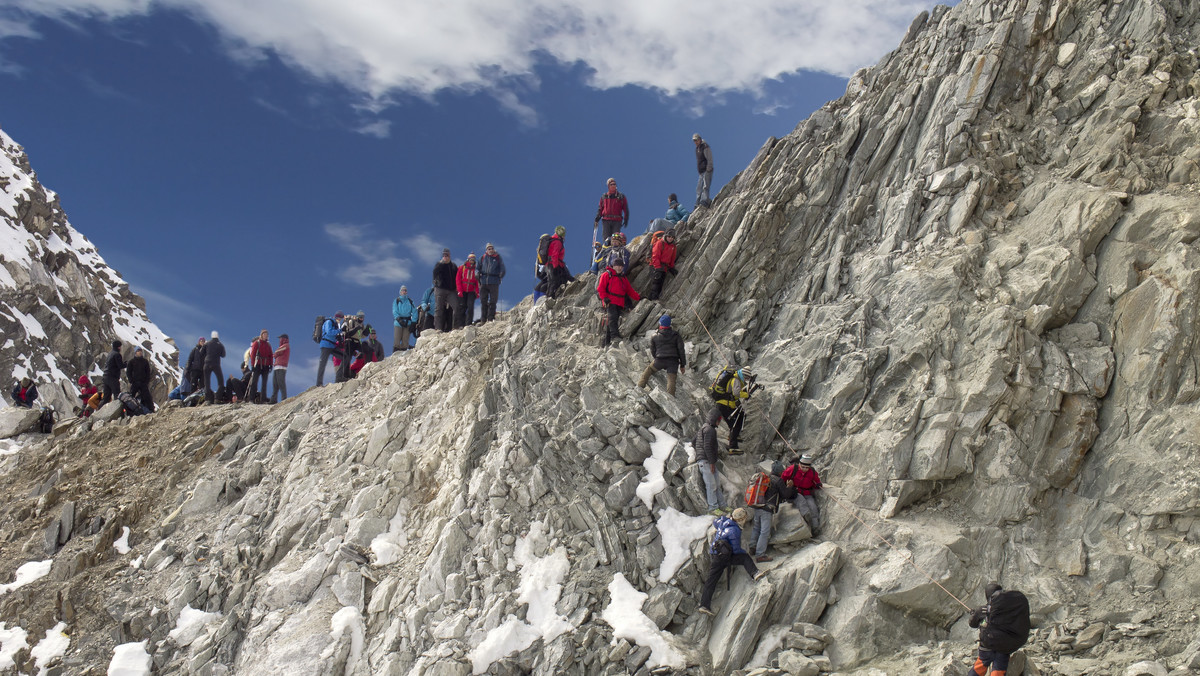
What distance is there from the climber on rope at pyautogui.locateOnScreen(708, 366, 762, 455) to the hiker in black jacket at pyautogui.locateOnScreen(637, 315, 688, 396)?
1.18 m

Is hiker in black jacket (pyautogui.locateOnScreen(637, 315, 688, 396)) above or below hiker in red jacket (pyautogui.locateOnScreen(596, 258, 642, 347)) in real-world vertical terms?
below

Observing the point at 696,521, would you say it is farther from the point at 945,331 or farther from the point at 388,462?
the point at 388,462

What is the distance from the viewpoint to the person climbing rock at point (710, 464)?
1434 cm

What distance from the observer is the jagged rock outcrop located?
12.5m

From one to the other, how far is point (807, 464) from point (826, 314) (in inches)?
186

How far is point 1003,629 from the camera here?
1004cm

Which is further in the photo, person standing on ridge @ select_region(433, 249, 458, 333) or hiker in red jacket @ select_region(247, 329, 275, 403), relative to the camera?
hiker in red jacket @ select_region(247, 329, 275, 403)

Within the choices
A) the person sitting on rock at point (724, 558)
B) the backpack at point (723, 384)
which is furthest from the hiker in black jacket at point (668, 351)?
the person sitting on rock at point (724, 558)

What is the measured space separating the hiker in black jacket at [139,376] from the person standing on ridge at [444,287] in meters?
11.1

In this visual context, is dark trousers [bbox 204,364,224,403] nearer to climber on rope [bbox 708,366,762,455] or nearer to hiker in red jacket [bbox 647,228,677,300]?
hiker in red jacket [bbox 647,228,677,300]

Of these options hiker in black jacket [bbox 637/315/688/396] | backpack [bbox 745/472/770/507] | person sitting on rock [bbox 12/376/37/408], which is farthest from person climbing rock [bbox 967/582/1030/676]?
person sitting on rock [bbox 12/376/37/408]

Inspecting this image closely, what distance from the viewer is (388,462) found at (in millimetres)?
17797

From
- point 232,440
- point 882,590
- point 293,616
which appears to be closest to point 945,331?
point 882,590

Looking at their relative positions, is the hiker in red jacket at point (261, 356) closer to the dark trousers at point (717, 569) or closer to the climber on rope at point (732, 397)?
the climber on rope at point (732, 397)
